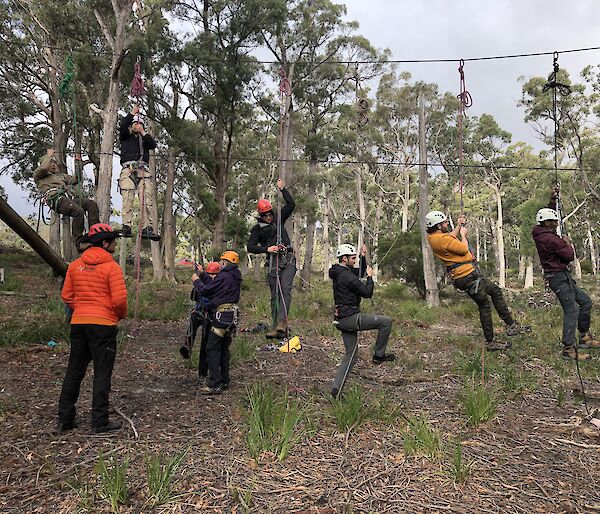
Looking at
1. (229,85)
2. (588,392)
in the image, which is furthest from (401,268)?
(588,392)

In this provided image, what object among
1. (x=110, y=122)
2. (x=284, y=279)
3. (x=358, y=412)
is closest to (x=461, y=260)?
(x=358, y=412)

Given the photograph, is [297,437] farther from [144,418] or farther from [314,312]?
[314,312]

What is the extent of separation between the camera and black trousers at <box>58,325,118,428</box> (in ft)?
13.6

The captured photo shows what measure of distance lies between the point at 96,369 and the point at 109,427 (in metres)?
0.56

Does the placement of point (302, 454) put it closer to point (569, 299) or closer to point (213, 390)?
point (213, 390)

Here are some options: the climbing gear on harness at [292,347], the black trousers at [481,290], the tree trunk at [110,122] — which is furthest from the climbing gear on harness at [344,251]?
the tree trunk at [110,122]

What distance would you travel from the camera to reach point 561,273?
6527 mm

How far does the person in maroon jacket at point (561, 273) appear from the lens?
6.44 meters

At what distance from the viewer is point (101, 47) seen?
60.5ft

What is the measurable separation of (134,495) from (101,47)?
19602mm

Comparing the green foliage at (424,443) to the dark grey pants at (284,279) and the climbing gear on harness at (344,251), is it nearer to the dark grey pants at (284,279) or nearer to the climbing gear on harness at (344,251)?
the climbing gear on harness at (344,251)

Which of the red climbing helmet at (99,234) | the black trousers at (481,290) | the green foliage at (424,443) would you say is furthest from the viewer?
the black trousers at (481,290)

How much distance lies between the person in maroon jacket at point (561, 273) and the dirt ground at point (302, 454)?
3.93ft

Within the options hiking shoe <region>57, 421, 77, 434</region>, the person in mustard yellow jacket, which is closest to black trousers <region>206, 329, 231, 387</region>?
hiking shoe <region>57, 421, 77, 434</region>
